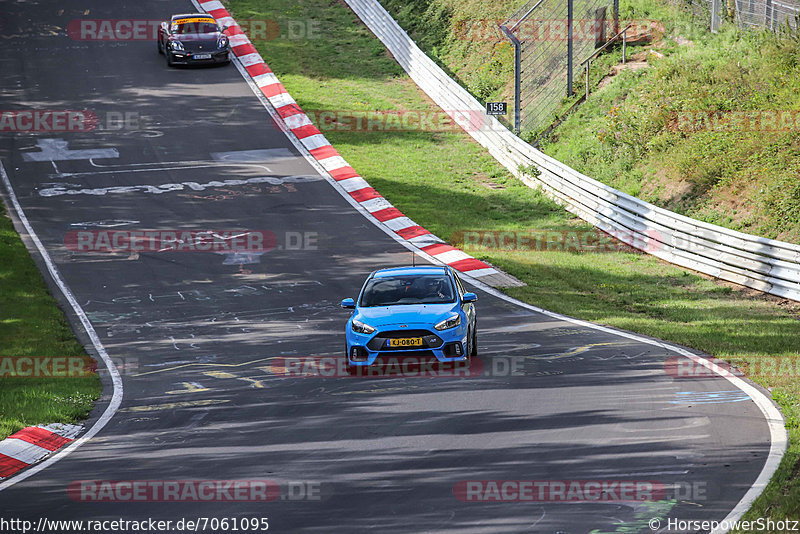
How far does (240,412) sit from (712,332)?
29.0ft

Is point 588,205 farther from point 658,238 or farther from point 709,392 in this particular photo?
point 709,392

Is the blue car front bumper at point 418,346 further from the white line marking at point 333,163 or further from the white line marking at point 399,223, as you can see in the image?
the white line marking at point 333,163

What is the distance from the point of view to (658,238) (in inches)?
909

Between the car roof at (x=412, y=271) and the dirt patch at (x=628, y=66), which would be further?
the dirt patch at (x=628, y=66)

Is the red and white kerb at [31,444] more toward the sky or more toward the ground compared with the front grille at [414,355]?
more toward the ground

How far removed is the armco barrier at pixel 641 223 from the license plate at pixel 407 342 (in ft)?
29.8

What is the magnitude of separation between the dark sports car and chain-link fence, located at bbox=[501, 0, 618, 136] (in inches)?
473

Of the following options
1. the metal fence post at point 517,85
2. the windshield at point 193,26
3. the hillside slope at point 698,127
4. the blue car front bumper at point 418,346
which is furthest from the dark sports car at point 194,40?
the blue car front bumper at point 418,346

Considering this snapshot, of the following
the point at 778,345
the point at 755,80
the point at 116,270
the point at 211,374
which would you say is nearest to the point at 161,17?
the point at 116,270

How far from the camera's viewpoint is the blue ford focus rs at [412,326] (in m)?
14.2

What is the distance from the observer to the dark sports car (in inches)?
1467

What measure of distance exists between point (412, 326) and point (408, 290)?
1401 mm

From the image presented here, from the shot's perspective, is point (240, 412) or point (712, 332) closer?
point (240, 412)

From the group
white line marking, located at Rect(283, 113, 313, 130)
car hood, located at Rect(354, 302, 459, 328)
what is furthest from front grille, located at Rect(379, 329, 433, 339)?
white line marking, located at Rect(283, 113, 313, 130)
